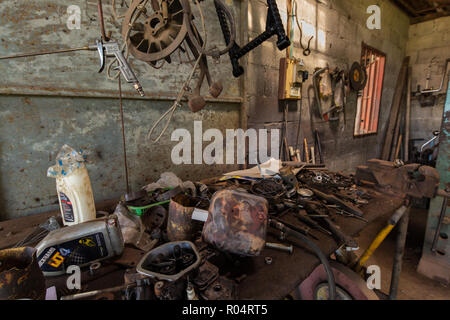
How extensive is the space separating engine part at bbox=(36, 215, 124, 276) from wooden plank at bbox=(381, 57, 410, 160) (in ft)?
18.3

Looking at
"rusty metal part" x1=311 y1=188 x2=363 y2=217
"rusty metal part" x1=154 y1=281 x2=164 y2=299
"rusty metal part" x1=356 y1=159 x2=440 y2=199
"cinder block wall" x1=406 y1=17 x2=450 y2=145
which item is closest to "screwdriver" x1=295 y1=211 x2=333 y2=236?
"rusty metal part" x1=311 y1=188 x2=363 y2=217

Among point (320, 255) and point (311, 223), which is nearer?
point (320, 255)

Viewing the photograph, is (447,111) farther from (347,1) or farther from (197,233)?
(347,1)

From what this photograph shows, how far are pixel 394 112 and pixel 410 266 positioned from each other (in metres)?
3.95

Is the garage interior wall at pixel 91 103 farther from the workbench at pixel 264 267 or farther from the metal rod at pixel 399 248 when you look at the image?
the metal rod at pixel 399 248

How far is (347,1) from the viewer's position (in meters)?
3.06

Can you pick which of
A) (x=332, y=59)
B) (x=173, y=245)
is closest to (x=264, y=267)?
(x=173, y=245)

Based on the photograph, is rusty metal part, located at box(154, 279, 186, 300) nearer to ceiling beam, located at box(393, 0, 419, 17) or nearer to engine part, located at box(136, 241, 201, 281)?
engine part, located at box(136, 241, 201, 281)

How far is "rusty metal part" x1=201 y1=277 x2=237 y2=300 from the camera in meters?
0.60

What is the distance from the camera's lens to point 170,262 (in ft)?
2.10

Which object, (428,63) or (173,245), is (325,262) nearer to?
(173,245)

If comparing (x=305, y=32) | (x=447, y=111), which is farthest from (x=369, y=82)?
(x=447, y=111)

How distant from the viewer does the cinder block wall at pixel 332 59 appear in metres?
2.17

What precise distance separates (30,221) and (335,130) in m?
3.78
